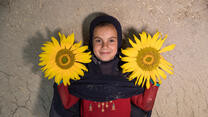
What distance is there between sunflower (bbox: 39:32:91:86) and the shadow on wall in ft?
0.97

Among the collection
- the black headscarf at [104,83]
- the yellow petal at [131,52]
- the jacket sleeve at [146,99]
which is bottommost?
the jacket sleeve at [146,99]

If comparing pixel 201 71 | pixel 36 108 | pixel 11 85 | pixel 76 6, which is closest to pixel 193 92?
pixel 201 71

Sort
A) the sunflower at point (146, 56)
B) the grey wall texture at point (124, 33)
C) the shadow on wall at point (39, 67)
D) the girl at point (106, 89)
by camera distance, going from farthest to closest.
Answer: the shadow on wall at point (39, 67) → the grey wall texture at point (124, 33) → the girl at point (106, 89) → the sunflower at point (146, 56)

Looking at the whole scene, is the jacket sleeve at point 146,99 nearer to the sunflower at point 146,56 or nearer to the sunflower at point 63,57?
the sunflower at point 146,56

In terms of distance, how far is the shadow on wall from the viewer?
1.05m

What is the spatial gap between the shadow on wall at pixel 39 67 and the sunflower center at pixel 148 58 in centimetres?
60

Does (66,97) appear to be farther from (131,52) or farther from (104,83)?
(131,52)

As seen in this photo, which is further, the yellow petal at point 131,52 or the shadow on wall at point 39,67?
the shadow on wall at point 39,67

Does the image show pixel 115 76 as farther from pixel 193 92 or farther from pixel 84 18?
pixel 193 92

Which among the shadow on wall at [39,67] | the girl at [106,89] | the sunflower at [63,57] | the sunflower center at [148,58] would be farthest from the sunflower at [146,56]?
the shadow on wall at [39,67]

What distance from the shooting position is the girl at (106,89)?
2.77ft

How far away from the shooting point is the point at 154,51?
737 mm

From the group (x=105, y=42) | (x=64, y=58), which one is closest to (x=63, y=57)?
(x=64, y=58)

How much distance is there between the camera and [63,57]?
2.51 feet
